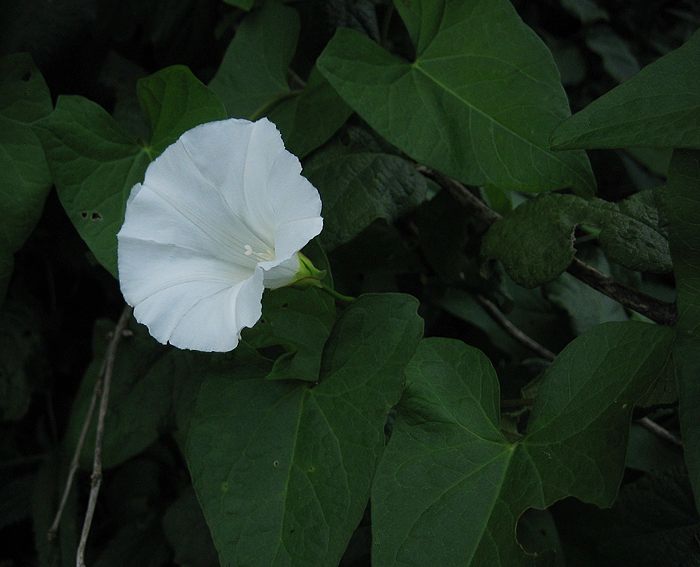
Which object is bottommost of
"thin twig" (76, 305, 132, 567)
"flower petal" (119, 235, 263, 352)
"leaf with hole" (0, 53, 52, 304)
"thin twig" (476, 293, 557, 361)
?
"thin twig" (76, 305, 132, 567)

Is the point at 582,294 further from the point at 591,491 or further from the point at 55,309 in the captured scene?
the point at 55,309

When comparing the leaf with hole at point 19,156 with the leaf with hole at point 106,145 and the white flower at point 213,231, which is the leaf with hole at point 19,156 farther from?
the white flower at point 213,231

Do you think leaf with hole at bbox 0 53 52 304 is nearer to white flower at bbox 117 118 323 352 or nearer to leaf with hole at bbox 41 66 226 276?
leaf with hole at bbox 41 66 226 276

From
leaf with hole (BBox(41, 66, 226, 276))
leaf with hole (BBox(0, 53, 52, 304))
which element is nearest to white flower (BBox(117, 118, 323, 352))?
leaf with hole (BBox(41, 66, 226, 276))

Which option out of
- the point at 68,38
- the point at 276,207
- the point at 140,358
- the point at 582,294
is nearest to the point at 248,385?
the point at 276,207

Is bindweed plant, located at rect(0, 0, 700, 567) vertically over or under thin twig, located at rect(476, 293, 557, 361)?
over

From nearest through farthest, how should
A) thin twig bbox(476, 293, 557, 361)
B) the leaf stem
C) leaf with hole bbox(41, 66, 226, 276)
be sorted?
the leaf stem → leaf with hole bbox(41, 66, 226, 276) → thin twig bbox(476, 293, 557, 361)

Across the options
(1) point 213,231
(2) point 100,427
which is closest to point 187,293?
(1) point 213,231
